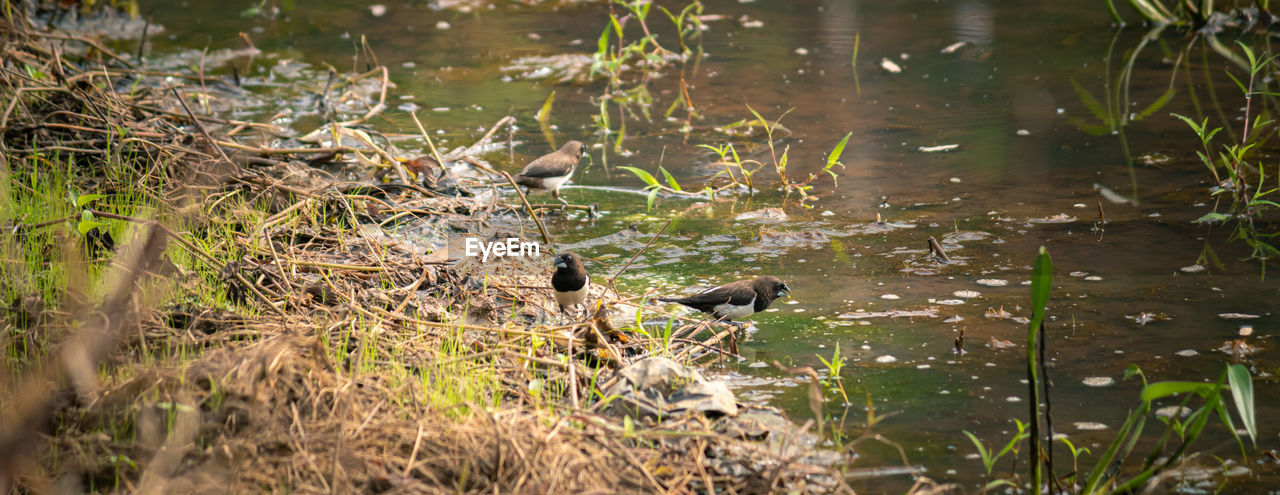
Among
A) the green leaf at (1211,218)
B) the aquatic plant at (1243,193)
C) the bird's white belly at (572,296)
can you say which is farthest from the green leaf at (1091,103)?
the bird's white belly at (572,296)

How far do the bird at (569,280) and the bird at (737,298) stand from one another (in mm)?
451

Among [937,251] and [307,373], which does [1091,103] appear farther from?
[307,373]

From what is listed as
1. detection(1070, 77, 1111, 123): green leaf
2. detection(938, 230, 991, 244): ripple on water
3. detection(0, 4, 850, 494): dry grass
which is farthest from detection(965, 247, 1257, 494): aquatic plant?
detection(1070, 77, 1111, 123): green leaf

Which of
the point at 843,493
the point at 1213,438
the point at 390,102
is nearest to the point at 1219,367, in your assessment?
the point at 1213,438

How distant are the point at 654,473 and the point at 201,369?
1489mm

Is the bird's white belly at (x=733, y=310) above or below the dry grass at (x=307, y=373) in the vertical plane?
below

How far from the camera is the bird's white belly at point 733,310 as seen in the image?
4.29 meters

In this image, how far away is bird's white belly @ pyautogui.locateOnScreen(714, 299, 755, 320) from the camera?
429 centimetres

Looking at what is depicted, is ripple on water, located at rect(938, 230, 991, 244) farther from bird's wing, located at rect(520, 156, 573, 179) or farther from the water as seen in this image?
bird's wing, located at rect(520, 156, 573, 179)

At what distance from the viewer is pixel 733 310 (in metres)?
4.31

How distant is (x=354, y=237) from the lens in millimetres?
5086

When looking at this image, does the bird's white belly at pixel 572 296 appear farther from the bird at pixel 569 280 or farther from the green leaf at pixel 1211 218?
the green leaf at pixel 1211 218

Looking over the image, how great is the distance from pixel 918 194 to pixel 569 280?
2866mm

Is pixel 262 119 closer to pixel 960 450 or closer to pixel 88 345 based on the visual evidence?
pixel 88 345
